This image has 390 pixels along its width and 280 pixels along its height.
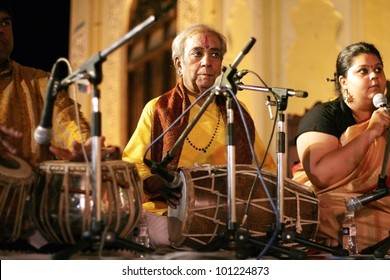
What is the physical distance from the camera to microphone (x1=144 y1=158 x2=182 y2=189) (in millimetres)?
3072

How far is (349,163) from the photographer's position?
3.59 m

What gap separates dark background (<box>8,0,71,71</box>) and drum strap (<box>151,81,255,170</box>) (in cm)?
237

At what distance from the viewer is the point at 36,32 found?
6219mm

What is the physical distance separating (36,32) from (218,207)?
3.62 metres

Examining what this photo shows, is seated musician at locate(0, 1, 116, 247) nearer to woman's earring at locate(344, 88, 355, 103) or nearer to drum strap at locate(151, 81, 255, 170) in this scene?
drum strap at locate(151, 81, 255, 170)

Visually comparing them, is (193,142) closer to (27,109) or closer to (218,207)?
(218,207)

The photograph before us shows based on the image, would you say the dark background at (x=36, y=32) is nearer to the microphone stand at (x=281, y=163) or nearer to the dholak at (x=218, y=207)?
the dholak at (x=218, y=207)

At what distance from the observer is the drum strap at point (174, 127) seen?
3576 mm

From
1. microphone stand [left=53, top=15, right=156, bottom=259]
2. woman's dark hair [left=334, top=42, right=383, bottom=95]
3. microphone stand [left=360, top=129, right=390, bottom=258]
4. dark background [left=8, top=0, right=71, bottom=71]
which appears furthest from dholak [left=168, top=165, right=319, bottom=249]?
dark background [left=8, top=0, right=71, bottom=71]

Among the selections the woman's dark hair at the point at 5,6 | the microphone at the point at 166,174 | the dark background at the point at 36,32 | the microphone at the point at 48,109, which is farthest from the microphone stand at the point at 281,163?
the dark background at the point at 36,32

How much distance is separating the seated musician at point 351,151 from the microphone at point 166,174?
784mm

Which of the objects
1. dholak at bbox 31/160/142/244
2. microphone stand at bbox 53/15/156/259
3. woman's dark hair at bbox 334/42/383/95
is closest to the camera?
microphone stand at bbox 53/15/156/259

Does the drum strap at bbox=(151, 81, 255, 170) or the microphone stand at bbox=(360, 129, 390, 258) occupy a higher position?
the drum strap at bbox=(151, 81, 255, 170)

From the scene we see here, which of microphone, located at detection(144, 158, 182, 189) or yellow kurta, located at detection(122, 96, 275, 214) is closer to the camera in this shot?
microphone, located at detection(144, 158, 182, 189)
